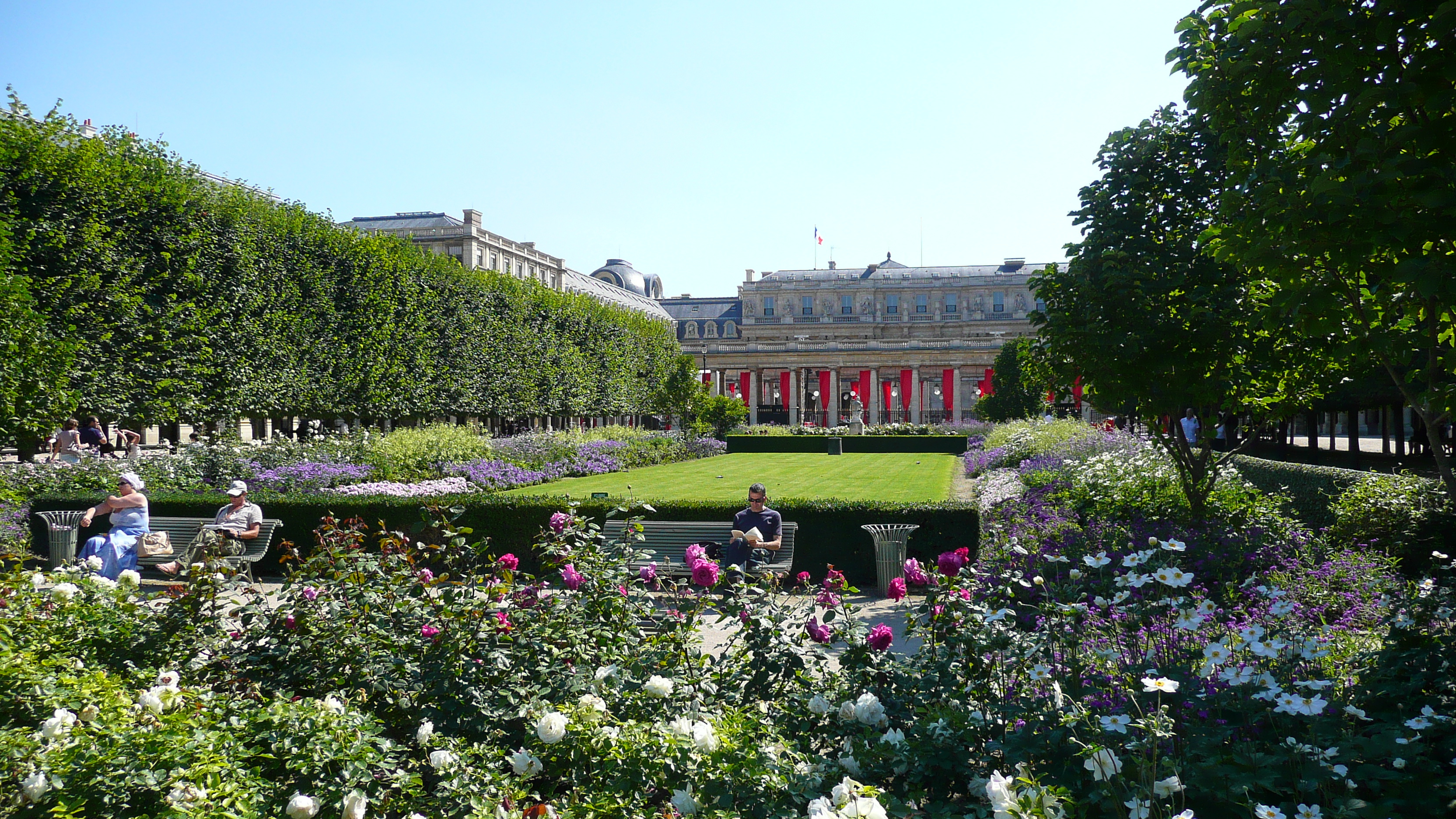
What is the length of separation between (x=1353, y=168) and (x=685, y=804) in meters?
3.29

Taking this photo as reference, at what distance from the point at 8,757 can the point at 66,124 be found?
18.2 metres

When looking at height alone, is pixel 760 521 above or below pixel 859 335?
below

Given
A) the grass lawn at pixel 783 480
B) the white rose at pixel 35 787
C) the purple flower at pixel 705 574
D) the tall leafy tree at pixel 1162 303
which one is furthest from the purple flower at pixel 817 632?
the grass lawn at pixel 783 480

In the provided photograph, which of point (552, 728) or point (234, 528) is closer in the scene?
point (552, 728)

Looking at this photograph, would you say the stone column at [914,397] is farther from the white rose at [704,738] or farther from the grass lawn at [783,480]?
the white rose at [704,738]

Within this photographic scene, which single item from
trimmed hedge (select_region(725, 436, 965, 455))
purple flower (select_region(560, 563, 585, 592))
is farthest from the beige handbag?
trimmed hedge (select_region(725, 436, 965, 455))

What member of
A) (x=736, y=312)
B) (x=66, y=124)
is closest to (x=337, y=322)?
(x=66, y=124)

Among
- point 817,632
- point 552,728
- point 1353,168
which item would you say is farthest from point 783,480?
point 552,728

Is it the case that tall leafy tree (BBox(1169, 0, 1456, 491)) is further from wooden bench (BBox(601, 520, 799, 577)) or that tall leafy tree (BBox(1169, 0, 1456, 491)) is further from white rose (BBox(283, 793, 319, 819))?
wooden bench (BBox(601, 520, 799, 577))

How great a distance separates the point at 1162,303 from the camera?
7473mm

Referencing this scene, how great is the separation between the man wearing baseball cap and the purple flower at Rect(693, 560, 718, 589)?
5.52 metres

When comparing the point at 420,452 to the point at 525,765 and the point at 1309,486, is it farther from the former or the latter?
the point at 525,765

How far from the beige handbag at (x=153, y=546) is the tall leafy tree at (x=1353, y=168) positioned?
950 cm

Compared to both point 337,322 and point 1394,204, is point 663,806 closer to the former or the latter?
point 1394,204
